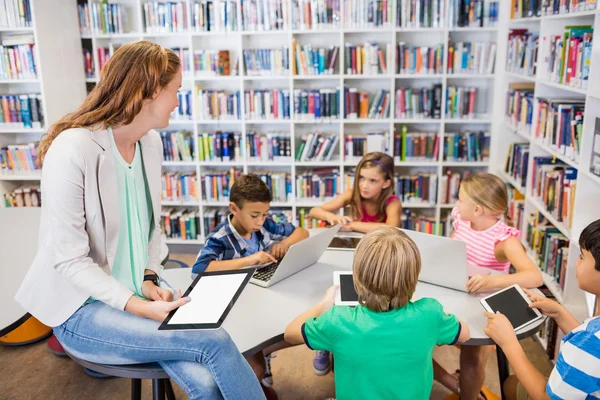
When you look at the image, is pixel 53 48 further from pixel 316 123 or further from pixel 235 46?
pixel 316 123

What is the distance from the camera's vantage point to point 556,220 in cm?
281

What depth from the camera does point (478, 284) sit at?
5.88 ft

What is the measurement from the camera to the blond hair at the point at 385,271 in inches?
56.2

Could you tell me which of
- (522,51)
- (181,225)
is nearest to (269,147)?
(181,225)

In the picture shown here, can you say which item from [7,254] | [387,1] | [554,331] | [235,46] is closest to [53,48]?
[235,46]

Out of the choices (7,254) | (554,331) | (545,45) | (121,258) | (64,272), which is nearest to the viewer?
(64,272)

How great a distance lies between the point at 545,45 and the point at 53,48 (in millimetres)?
3260

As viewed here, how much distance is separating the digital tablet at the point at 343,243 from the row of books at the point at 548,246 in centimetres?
114

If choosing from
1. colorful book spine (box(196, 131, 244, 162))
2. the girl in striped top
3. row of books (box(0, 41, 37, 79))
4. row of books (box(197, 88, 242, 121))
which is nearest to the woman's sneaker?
the girl in striped top

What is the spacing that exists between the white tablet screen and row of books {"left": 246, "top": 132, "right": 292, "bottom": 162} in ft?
8.64

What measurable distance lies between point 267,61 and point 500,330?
3.00 m

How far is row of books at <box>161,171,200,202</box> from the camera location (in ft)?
14.3

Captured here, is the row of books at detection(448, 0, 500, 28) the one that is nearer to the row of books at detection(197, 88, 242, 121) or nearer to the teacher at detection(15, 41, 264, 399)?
the row of books at detection(197, 88, 242, 121)

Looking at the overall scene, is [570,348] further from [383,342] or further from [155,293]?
[155,293]
